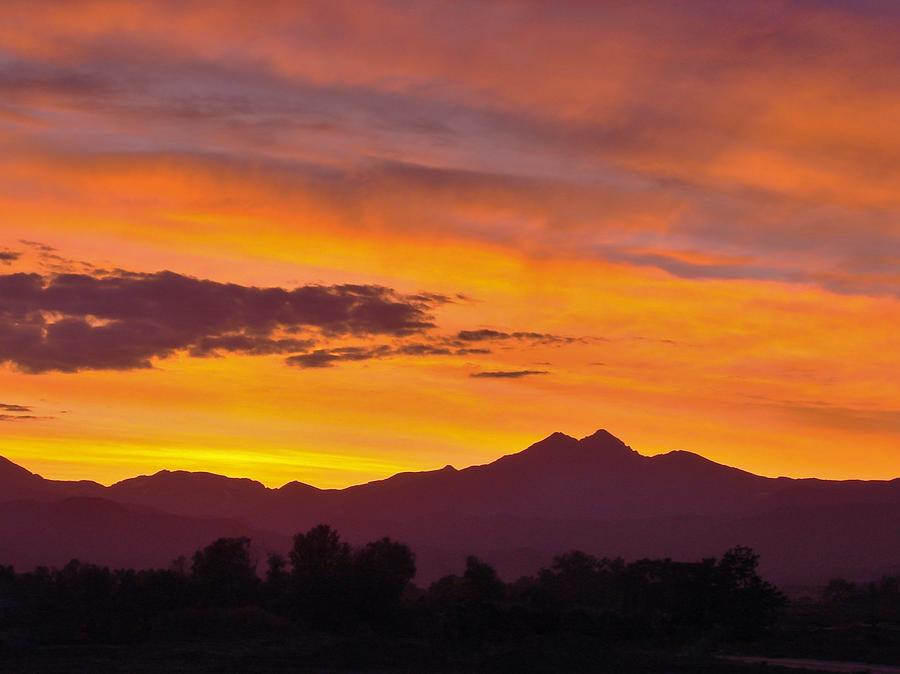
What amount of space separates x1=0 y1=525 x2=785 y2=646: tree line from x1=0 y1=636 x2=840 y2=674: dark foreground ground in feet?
23.0

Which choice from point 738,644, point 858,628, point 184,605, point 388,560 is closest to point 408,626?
point 388,560

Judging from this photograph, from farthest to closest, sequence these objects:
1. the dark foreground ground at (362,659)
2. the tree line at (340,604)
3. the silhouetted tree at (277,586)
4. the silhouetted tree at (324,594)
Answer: the silhouetted tree at (277,586) → the silhouetted tree at (324,594) → the tree line at (340,604) → the dark foreground ground at (362,659)

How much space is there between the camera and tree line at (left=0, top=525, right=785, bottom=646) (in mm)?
73938

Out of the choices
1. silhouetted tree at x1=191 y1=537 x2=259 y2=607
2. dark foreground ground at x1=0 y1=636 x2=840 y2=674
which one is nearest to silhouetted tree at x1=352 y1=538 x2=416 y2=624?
silhouetted tree at x1=191 y1=537 x2=259 y2=607

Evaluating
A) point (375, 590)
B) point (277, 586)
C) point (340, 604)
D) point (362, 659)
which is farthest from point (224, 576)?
point (362, 659)

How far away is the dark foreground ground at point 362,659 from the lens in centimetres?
5766

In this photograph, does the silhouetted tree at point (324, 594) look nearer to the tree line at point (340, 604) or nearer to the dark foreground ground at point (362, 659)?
the tree line at point (340, 604)

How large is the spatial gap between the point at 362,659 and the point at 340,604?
18.6m

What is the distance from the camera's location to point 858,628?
84.3 meters

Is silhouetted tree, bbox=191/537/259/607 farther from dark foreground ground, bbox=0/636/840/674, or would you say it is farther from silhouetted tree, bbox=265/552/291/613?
dark foreground ground, bbox=0/636/840/674

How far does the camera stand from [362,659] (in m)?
62.0

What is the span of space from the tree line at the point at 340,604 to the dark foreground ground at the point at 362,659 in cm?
702

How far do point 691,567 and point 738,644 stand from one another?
22.7ft

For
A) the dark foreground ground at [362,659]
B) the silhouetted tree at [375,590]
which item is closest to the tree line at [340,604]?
the silhouetted tree at [375,590]
